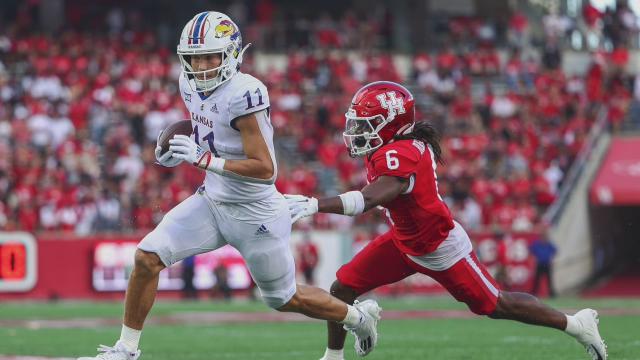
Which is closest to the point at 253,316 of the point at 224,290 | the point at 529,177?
the point at 224,290

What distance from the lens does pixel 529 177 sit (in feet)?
75.9

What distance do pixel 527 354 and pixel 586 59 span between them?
1965 centimetres

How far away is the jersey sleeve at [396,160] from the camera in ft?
23.5

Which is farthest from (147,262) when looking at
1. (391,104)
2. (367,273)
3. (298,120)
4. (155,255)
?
(298,120)

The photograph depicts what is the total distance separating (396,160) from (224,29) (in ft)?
3.81

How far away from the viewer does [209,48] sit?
704cm

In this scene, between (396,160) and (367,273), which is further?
(367,273)

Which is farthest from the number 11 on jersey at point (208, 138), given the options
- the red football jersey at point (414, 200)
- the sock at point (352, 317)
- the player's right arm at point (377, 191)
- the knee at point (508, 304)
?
the knee at point (508, 304)

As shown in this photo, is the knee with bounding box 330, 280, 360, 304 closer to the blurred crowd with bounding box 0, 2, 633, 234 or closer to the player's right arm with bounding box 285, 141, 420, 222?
the player's right arm with bounding box 285, 141, 420, 222

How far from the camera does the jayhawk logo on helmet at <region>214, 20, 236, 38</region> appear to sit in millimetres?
7098

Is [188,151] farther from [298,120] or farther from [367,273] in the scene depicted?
[298,120]

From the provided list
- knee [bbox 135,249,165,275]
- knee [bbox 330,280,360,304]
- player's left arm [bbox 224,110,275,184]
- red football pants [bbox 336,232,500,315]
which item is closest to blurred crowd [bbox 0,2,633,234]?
knee [bbox 330,280,360,304]

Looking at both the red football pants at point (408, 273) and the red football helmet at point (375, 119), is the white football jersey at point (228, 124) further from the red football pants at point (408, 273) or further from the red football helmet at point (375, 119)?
the red football pants at point (408, 273)

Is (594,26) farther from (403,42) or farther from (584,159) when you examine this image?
(584,159)
